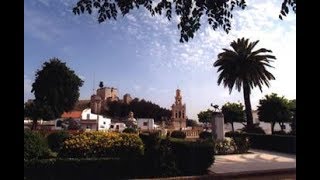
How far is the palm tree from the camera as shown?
120ft

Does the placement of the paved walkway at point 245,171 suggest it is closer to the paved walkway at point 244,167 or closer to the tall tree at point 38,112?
the paved walkway at point 244,167

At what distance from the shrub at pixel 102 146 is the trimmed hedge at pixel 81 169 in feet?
2.40

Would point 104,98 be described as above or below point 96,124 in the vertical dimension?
above

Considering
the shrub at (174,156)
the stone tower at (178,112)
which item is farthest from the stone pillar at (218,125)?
the stone tower at (178,112)

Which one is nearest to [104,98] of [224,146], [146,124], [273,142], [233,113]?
[146,124]

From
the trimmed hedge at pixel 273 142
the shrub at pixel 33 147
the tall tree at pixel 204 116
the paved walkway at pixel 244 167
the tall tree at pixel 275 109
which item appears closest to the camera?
the shrub at pixel 33 147

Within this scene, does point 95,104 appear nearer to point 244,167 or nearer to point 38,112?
point 38,112

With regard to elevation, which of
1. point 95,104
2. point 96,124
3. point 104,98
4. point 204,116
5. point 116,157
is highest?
point 104,98

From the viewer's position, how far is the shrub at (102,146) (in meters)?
13.4

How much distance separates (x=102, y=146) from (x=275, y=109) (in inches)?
1272

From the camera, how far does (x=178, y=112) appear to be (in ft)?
263

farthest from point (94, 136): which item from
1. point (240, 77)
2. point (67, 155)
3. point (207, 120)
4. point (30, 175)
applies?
point (207, 120)
